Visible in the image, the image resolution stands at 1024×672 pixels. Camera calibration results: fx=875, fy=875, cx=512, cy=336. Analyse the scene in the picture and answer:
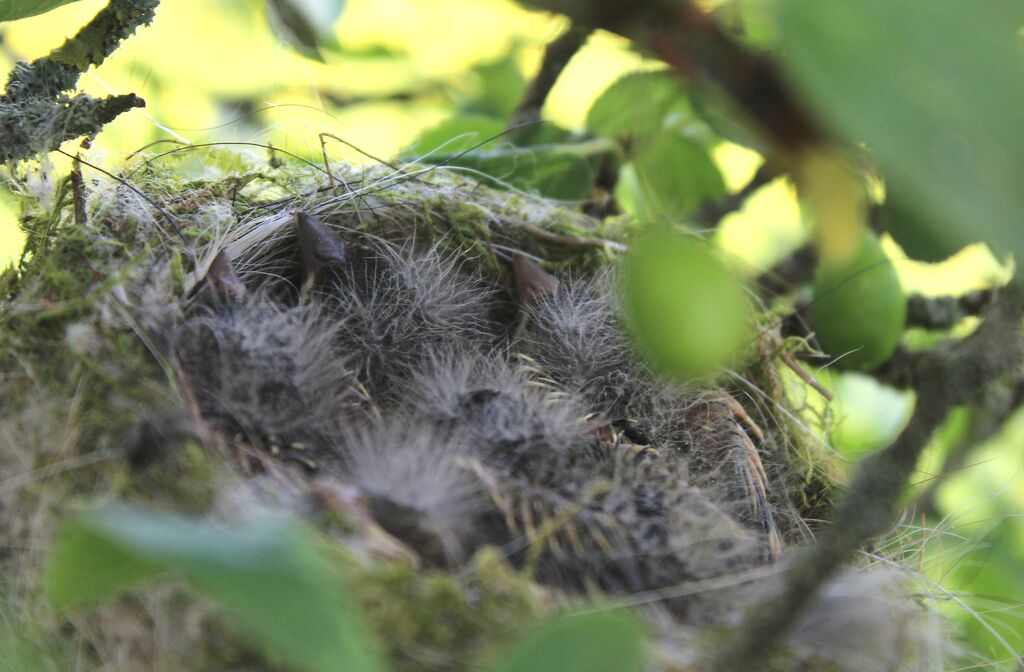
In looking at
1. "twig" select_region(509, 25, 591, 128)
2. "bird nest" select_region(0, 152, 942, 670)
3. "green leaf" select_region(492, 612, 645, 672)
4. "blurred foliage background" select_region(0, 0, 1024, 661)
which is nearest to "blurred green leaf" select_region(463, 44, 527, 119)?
"blurred foliage background" select_region(0, 0, 1024, 661)

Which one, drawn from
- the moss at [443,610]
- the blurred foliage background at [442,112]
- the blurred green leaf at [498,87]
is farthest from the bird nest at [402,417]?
the blurred green leaf at [498,87]

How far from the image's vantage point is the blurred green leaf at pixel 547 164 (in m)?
1.05

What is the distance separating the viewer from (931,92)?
0.28m

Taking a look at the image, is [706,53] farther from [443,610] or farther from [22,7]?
[22,7]

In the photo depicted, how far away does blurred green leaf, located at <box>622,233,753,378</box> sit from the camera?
35 cm

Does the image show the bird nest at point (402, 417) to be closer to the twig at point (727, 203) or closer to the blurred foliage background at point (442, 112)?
the blurred foliage background at point (442, 112)

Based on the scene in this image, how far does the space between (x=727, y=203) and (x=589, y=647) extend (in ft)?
2.95

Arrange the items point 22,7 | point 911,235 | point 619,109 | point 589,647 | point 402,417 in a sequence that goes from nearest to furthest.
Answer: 1. point 589,647
2. point 22,7
3. point 402,417
4. point 911,235
5. point 619,109

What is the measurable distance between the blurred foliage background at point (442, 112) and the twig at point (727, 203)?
0.02m

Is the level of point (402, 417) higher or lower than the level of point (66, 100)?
lower

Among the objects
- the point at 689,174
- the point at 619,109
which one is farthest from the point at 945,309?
the point at 619,109

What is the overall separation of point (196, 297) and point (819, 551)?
1.74ft

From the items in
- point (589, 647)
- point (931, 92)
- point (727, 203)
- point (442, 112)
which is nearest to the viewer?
point (931, 92)

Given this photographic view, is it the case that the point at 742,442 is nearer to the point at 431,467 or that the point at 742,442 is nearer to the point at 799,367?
the point at 799,367
